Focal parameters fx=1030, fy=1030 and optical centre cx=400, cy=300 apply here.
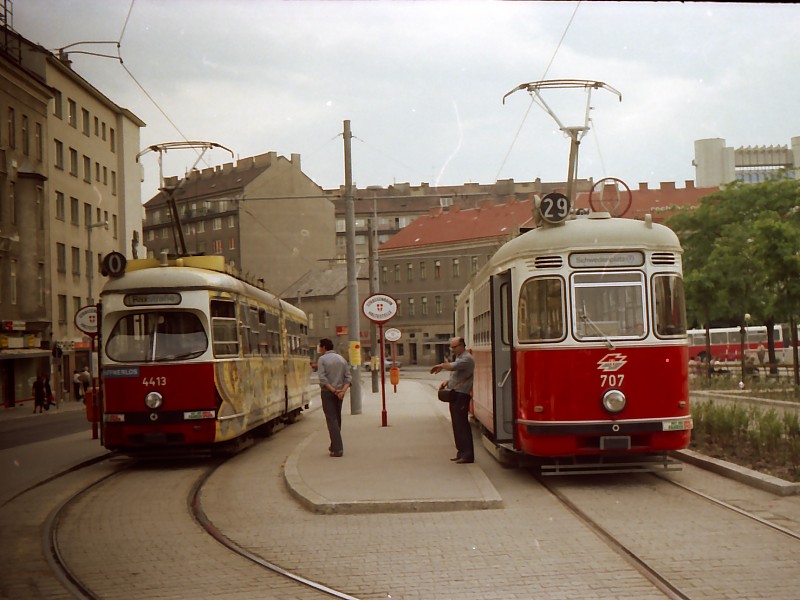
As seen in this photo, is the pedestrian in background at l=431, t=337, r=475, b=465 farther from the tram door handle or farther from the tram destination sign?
the tram destination sign

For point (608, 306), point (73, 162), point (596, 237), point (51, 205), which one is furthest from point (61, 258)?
point (608, 306)

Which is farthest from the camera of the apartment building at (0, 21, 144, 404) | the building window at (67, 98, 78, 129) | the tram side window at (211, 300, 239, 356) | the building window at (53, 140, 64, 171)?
the building window at (67, 98, 78, 129)

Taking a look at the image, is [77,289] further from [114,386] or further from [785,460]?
[785,460]

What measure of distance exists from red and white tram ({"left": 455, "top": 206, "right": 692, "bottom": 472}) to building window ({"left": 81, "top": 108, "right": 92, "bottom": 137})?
1766 inches

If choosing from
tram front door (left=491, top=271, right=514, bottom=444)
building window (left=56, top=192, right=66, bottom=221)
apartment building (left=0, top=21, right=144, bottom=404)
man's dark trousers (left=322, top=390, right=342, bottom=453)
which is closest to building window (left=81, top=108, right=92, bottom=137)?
apartment building (left=0, top=21, right=144, bottom=404)

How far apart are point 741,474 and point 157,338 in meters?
8.22

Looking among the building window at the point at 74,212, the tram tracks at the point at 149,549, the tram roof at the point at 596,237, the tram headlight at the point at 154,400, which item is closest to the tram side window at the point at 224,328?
the tram headlight at the point at 154,400

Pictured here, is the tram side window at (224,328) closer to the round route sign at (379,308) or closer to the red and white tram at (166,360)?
the red and white tram at (166,360)

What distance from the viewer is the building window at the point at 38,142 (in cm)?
4603

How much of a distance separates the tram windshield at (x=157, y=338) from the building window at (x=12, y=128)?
30614 mm

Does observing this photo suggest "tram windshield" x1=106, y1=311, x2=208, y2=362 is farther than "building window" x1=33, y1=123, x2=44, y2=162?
No

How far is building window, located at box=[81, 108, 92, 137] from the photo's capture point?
52.9m

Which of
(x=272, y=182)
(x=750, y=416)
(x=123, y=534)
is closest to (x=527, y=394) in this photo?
(x=123, y=534)

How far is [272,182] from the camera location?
250 feet
